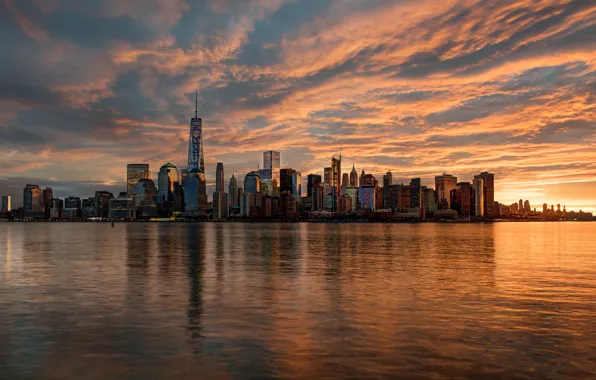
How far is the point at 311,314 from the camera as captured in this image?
34875 mm

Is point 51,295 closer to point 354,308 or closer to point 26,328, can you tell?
point 26,328

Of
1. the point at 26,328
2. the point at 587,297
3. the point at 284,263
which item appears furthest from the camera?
the point at 284,263

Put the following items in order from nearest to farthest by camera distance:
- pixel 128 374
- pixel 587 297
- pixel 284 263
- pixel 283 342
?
pixel 128 374 → pixel 283 342 → pixel 587 297 → pixel 284 263

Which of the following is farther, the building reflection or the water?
the building reflection

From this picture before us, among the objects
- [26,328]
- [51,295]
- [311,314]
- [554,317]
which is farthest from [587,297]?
[51,295]

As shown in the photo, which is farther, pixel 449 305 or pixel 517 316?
pixel 449 305

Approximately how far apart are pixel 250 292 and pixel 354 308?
37.2 ft

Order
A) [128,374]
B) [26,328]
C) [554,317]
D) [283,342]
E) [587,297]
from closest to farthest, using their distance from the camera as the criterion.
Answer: [128,374]
[283,342]
[26,328]
[554,317]
[587,297]

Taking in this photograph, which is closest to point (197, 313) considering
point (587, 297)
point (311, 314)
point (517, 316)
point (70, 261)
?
point (311, 314)

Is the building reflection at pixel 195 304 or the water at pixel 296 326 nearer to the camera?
the water at pixel 296 326

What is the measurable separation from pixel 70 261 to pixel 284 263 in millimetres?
32712

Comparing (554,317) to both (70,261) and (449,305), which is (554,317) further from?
(70,261)

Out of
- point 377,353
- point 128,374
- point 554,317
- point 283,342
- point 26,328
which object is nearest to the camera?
point 128,374

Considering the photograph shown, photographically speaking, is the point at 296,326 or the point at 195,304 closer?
the point at 296,326
